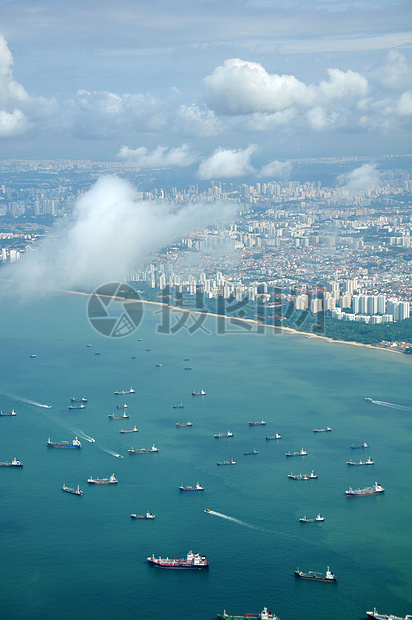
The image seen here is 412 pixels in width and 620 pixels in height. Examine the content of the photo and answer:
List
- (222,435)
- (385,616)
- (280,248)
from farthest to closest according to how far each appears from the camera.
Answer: (280,248), (222,435), (385,616)

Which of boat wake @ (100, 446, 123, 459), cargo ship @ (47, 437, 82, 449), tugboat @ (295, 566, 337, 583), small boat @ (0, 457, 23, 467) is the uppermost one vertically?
cargo ship @ (47, 437, 82, 449)

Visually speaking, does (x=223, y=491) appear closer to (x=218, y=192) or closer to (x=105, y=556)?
(x=105, y=556)

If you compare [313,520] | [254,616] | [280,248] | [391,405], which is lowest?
[254,616]

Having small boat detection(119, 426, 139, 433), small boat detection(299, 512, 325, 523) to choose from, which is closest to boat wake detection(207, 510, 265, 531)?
small boat detection(299, 512, 325, 523)

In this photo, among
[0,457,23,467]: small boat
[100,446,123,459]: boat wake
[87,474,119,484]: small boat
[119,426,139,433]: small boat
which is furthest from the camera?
[119,426,139,433]: small boat

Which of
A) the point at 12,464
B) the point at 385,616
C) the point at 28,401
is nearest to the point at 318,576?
the point at 385,616

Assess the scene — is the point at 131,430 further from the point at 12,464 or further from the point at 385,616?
the point at 385,616

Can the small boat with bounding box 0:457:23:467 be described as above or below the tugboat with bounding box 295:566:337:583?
above

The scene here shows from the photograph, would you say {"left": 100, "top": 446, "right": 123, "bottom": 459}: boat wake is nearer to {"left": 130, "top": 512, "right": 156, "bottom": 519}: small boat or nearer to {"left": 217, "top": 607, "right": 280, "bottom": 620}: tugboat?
{"left": 130, "top": 512, "right": 156, "bottom": 519}: small boat
